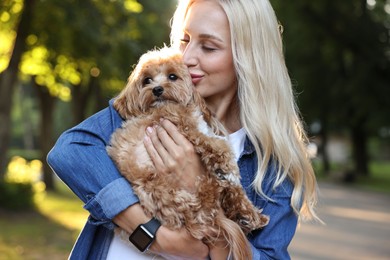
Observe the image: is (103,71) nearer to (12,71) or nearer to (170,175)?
(12,71)

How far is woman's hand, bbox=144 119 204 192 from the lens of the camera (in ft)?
8.82

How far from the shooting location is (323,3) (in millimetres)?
23891

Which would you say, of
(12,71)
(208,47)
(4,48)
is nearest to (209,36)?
(208,47)

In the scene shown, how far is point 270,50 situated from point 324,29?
24.2 metres

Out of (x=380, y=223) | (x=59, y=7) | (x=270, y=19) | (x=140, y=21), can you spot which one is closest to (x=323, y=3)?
(x=140, y=21)

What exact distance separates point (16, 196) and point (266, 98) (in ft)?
44.6

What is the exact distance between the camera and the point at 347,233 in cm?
1347

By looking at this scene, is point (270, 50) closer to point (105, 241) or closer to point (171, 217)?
point (171, 217)

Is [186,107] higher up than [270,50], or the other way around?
[270,50]

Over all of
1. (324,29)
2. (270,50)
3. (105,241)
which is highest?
(270,50)

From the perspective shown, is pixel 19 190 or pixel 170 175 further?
pixel 19 190

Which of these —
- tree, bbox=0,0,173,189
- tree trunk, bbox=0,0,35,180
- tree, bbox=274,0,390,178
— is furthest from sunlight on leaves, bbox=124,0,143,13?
tree, bbox=274,0,390,178

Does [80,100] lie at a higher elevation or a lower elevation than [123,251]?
lower

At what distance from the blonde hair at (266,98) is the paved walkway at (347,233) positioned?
7584 millimetres
